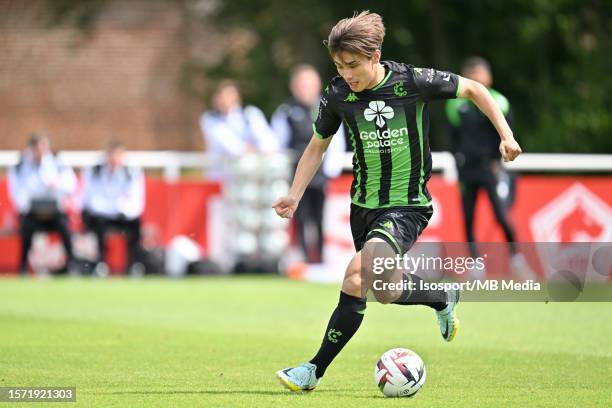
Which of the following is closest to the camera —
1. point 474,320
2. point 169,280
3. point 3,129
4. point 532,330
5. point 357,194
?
point 357,194

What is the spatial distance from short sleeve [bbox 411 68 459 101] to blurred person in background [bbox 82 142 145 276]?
9967 millimetres

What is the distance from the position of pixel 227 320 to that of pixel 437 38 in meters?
11.3

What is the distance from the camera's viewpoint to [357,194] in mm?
7574

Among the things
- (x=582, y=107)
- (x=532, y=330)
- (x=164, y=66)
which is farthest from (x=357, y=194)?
(x=164, y=66)

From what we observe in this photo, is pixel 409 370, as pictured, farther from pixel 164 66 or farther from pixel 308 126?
pixel 164 66

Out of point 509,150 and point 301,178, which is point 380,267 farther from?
point 509,150

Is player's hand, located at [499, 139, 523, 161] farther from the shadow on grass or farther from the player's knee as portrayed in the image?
the shadow on grass

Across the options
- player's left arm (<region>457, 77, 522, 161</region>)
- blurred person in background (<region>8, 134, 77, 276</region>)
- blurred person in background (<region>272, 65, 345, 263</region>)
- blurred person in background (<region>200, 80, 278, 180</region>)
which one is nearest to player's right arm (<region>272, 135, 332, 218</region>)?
player's left arm (<region>457, 77, 522, 161</region>)

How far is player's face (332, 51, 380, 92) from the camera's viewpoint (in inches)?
279

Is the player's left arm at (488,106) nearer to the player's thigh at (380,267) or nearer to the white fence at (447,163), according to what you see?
the player's thigh at (380,267)

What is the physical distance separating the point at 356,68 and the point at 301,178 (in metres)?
0.78

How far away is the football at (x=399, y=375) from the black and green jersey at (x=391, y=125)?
3.07 feet

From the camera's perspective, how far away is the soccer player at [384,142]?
7.19 m

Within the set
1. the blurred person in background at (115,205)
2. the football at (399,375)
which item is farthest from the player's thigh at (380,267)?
the blurred person in background at (115,205)
